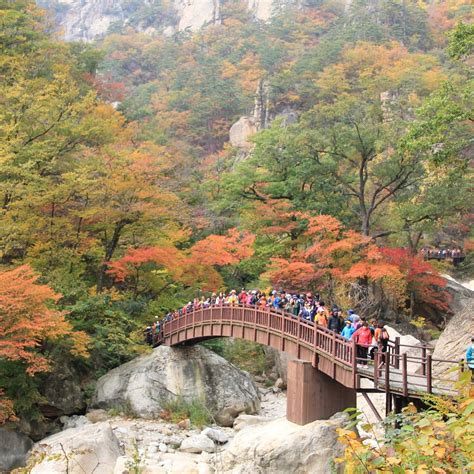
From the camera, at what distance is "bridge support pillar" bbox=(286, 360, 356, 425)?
14.9m

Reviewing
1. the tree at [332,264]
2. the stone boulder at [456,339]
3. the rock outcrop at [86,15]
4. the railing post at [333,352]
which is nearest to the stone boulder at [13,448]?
the railing post at [333,352]

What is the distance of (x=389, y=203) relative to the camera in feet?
104

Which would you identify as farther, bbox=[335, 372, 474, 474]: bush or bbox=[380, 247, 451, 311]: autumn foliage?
bbox=[380, 247, 451, 311]: autumn foliage

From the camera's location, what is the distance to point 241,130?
52094 millimetres

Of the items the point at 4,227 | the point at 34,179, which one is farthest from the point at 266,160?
the point at 4,227

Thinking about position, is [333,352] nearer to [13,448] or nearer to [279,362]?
[13,448]

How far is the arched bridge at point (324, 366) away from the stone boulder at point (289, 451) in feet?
3.22

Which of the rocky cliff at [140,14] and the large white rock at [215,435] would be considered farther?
the rocky cliff at [140,14]

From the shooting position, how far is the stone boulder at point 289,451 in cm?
1292

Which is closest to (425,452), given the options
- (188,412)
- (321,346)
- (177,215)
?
(321,346)

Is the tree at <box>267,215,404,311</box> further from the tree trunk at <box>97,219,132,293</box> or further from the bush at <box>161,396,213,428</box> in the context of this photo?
the tree trunk at <box>97,219,132,293</box>

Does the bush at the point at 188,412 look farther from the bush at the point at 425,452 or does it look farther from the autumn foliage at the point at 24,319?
the bush at the point at 425,452

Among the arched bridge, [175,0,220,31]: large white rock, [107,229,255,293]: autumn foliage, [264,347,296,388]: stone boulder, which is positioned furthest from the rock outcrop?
the arched bridge

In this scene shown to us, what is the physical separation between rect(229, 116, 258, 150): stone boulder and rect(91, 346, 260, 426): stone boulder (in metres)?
31.7
